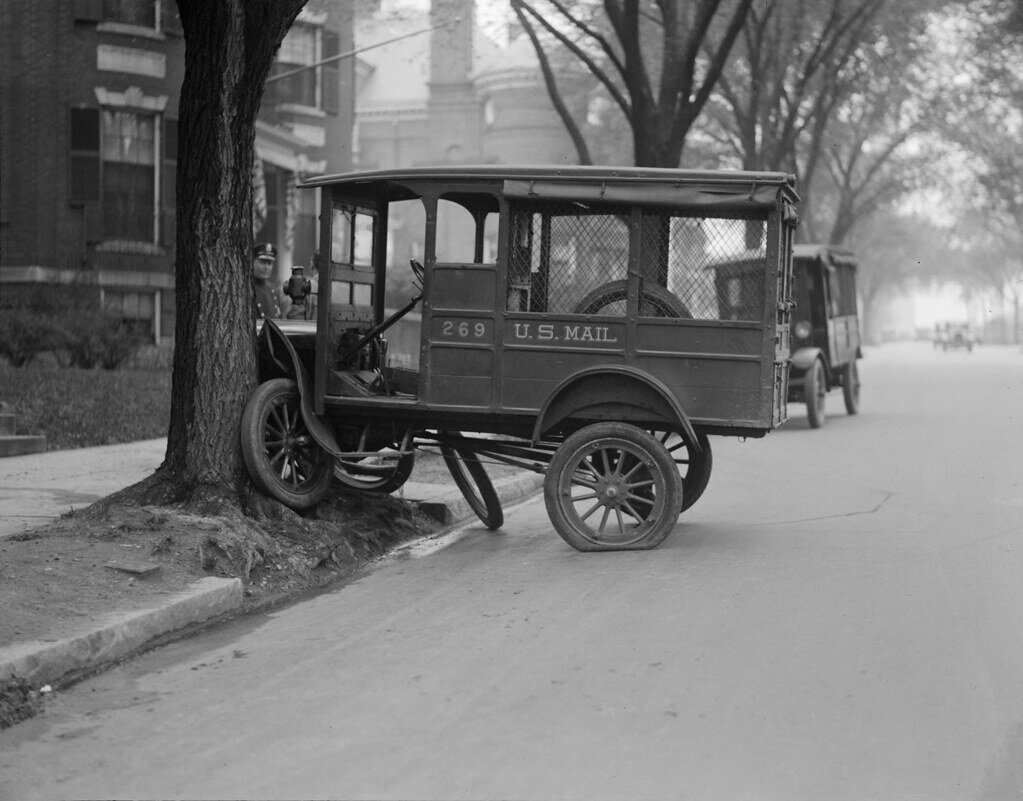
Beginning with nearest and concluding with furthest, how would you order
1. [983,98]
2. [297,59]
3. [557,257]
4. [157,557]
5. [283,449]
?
[157,557], [557,257], [283,449], [297,59], [983,98]

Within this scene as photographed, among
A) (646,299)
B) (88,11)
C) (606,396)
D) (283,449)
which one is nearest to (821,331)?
(646,299)

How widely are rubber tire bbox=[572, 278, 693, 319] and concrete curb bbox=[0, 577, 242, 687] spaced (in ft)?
10.0

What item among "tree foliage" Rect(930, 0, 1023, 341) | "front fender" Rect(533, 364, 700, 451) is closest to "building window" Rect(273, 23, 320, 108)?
"tree foliage" Rect(930, 0, 1023, 341)

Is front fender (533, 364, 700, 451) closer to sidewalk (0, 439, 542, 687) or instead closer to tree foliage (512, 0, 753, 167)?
sidewalk (0, 439, 542, 687)

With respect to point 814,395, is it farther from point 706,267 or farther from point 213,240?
point 213,240

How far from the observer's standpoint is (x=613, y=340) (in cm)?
880

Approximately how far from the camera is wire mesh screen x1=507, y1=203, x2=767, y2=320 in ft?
28.9

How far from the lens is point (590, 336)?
8812 mm

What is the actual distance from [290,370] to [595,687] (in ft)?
15.2

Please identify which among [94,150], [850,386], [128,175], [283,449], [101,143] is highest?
[101,143]

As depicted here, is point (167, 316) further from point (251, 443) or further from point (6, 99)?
point (251, 443)

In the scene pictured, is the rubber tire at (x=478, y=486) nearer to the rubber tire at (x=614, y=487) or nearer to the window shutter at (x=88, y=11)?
the rubber tire at (x=614, y=487)

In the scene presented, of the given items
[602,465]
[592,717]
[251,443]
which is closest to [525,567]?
[602,465]

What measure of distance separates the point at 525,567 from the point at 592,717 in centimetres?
328
